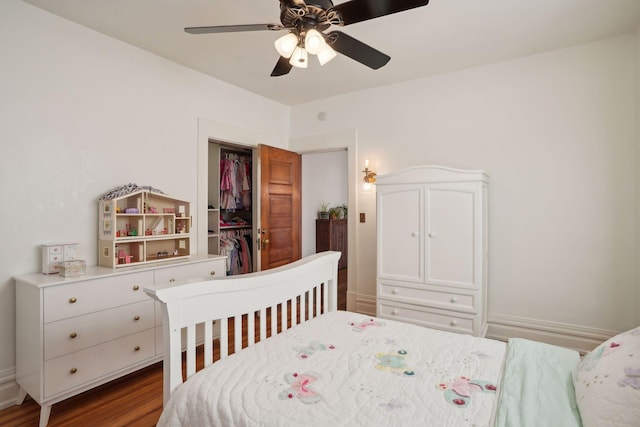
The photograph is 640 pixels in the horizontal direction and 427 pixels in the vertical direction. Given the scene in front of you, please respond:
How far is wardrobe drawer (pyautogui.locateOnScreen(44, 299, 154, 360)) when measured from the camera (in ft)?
6.59

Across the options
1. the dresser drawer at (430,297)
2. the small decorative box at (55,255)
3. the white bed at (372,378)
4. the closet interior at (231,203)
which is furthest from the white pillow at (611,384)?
the closet interior at (231,203)

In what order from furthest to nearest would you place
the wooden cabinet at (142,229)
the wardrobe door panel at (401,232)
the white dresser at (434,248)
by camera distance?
1. the wardrobe door panel at (401,232)
2. the white dresser at (434,248)
3. the wooden cabinet at (142,229)

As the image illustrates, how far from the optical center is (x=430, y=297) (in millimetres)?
2934

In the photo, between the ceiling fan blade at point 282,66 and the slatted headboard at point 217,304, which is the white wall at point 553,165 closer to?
the ceiling fan blade at point 282,66

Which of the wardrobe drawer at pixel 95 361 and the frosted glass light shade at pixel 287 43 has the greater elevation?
the frosted glass light shade at pixel 287 43

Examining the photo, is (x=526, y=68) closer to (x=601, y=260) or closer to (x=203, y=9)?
(x=601, y=260)

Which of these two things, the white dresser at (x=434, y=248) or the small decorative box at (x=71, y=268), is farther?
the white dresser at (x=434, y=248)

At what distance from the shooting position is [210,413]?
1.16m

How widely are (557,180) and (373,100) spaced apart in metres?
2.02

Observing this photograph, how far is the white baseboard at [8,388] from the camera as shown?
7.02 feet

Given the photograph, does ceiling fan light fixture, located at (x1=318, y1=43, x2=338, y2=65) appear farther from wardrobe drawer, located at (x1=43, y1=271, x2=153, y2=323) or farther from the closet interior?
the closet interior

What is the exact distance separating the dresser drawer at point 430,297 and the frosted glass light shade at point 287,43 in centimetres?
223

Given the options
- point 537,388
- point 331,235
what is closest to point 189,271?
point 537,388

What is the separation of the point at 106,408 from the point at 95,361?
306 mm
